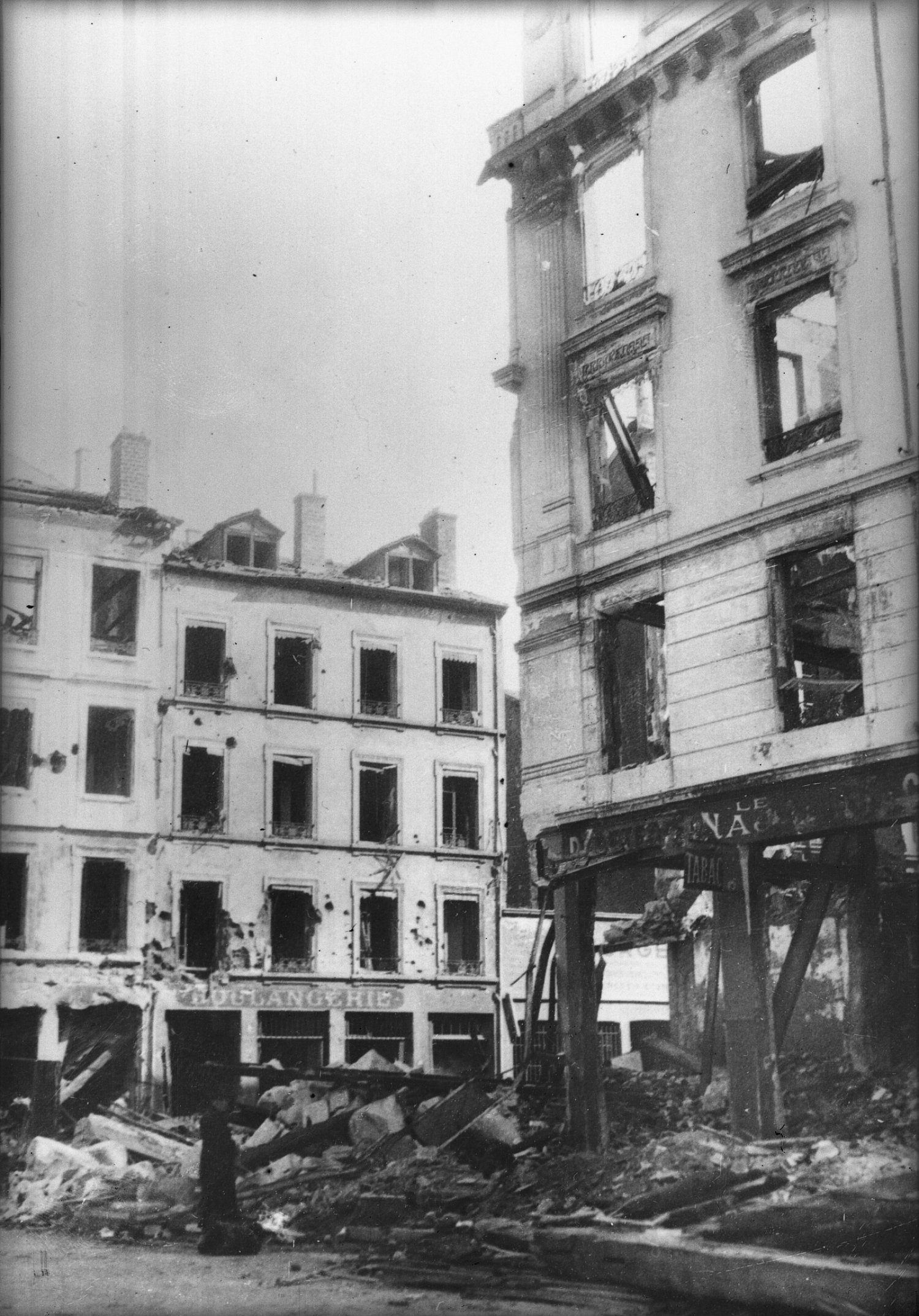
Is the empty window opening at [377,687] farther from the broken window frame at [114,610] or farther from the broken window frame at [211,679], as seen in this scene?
the broken window frame at [114,610]

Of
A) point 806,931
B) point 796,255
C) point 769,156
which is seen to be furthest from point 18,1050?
point 769,156

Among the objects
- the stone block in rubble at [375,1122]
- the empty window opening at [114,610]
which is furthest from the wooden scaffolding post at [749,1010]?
the empty window opening at [114,610]

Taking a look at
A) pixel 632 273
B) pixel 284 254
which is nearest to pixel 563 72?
pixel 632 273

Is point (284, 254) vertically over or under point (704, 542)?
over

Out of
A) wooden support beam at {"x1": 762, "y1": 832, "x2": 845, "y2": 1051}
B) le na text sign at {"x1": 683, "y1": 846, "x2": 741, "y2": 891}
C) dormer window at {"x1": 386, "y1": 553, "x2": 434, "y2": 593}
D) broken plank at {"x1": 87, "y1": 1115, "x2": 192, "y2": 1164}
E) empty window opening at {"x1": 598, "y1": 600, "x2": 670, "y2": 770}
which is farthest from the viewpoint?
dormer window at {"x1": 386, "y1": 553, "x2": 434, "y2": 593}

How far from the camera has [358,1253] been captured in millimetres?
7105

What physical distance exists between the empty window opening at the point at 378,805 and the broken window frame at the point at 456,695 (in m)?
0.46

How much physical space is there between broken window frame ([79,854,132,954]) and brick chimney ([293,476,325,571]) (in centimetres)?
191

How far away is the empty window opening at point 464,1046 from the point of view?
25.3 feet

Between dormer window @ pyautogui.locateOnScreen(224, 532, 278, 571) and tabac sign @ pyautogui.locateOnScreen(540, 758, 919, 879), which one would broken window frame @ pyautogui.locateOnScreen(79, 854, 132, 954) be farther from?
tabac sign @ pyautogui.locateOnScreen(540, 758, 919, 879)

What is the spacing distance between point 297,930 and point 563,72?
197 inches

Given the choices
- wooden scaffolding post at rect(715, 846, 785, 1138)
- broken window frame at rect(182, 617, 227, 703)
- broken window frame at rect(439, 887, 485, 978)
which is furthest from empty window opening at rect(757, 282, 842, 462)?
broken window frame at rect(182, 617, 227, 703)

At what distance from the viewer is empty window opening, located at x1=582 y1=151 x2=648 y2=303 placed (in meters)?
8.15

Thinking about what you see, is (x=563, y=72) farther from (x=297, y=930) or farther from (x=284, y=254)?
(x=297, y=930)
